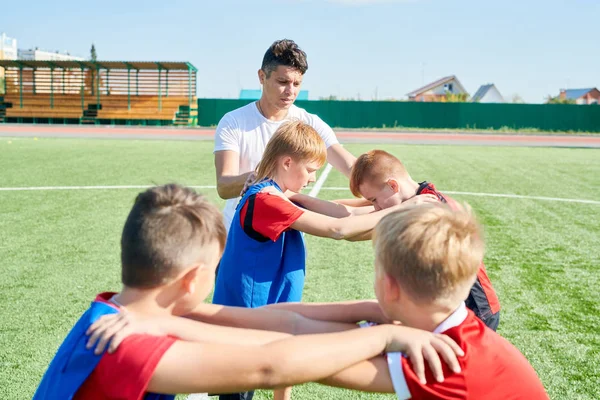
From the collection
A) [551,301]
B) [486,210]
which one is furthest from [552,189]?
[551,301]

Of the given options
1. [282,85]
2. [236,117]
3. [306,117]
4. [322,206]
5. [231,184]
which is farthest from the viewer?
[306,117]

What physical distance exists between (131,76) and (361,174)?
142ft

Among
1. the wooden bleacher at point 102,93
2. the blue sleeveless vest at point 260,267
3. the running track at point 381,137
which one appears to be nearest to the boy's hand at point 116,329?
the blue sleeveless vest at point 260,267

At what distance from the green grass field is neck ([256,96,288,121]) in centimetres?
185

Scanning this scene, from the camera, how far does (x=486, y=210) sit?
35.4 feet

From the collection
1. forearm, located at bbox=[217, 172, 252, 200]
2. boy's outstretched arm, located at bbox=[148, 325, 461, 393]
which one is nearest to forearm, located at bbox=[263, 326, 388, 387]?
boy's outstretched arm, located at bbox=[148, 325, 461, 393]

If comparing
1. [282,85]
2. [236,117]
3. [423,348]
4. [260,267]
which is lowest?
[260,267]

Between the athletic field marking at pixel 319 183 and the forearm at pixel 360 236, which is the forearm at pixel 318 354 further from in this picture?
the athletic field marking at pixel 319 183

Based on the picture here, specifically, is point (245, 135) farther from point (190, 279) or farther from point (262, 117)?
point (190, 279)

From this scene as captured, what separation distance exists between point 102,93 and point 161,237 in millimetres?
44805

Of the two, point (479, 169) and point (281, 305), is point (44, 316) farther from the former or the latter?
point (479, 169)

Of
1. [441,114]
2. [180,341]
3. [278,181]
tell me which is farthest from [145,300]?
[441,114]

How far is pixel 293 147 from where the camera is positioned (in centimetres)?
320

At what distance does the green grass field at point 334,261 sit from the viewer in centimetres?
471
